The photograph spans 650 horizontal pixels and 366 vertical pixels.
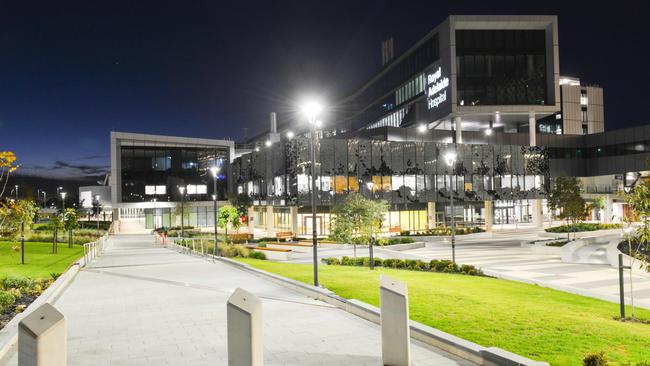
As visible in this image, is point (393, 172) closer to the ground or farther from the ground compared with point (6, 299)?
farther from the ground

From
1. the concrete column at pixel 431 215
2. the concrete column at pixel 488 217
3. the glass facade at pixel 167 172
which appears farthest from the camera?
the glass facade at pixel 167 172

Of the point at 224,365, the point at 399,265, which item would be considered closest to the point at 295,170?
the point at 399,265

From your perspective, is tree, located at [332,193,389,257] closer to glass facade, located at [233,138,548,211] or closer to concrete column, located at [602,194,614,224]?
glass facade, located at [233,138,548,211]

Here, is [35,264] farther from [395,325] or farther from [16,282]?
[395,325]

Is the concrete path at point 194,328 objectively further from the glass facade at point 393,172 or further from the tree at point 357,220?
the glass facade at point 393,172

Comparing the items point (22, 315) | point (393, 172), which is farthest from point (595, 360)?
point (393, 172)

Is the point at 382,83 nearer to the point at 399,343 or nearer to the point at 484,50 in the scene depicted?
the point at 484,50

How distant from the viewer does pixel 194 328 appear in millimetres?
10328

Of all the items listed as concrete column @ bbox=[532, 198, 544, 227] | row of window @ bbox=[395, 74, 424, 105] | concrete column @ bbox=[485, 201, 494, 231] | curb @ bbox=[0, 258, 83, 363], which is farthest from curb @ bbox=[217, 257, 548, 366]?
row of window @ bbox=[395, 74, 424, 105]

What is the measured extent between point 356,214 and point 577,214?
21986 millimetres

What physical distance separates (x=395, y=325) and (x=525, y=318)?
15.6 feet

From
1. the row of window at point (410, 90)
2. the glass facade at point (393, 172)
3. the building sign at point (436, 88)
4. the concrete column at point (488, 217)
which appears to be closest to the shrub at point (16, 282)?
the glass facade at point (393, 172)

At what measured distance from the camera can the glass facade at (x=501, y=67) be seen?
66.4m

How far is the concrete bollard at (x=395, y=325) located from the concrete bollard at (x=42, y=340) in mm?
4413
